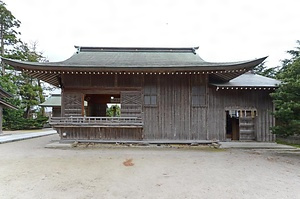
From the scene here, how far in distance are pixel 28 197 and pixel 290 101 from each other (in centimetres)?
798

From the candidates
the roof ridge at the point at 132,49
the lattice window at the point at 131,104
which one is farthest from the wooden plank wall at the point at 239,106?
the roof ridge at the point at 132,49

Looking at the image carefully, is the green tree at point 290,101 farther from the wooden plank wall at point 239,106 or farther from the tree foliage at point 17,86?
the tree foliage at point 17,86

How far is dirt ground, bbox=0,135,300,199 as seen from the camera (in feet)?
12.3

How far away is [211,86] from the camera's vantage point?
387 inches

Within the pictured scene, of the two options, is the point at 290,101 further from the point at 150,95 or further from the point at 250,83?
the point at 150,95

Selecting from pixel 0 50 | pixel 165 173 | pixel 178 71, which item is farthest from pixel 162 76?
pixel 0 50

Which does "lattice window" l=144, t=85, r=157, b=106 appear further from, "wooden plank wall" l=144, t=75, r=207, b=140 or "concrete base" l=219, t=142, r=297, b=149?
"concrete base" l=219, t=142, r=297, b=149

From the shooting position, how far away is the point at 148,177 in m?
4.71

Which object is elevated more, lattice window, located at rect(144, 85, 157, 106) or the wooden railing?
lattice window, located at rect(144, 85, 157, 106)

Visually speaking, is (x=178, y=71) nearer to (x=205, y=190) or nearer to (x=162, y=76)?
(x=162, y=76)

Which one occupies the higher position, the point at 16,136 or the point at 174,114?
the point at 174,114

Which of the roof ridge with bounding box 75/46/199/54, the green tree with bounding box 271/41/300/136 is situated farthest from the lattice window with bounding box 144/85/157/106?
the green tree with bounding box 271/41/300/136

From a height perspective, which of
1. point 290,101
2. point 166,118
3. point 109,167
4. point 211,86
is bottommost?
point 109,167

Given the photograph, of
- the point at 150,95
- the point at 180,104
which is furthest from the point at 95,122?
the point at 180,104
